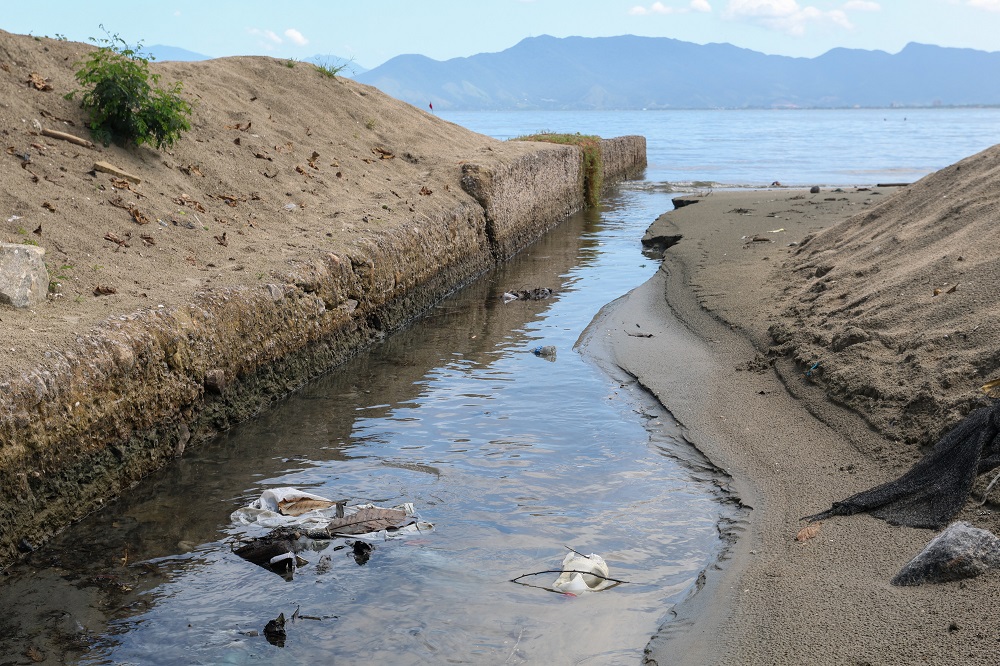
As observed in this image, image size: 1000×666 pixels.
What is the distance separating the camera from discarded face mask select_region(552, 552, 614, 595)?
4336 mm

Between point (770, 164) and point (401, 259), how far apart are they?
29054mm

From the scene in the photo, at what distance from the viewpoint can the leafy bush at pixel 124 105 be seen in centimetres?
876

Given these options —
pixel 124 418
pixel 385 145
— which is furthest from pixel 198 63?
pixel 124 418

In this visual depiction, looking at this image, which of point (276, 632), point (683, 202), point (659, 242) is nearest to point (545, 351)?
point (276, 632)

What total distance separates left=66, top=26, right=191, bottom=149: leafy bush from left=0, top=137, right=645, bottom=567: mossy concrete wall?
2.34 meters

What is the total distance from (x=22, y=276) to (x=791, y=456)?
16.0ft

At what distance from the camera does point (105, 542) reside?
15.8ft

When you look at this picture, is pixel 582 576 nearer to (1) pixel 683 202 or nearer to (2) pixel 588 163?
(1) pixel 683 202

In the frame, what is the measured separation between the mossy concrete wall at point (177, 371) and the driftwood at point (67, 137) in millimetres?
2549

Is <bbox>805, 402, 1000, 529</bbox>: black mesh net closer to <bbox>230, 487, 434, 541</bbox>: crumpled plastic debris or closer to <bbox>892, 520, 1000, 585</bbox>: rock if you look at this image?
<bbox>892, 520, 1000, 585</bbox>: rock

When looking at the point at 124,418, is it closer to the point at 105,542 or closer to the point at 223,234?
the point at 105,542

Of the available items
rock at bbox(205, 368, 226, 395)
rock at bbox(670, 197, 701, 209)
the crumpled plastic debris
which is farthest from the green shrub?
the crumpled plastic debris

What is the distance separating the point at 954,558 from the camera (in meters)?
3.71

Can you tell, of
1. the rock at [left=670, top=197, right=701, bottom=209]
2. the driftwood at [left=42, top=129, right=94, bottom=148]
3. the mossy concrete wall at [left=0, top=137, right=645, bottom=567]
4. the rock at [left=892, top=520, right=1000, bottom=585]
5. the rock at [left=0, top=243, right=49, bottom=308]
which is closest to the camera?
the rock at [left=892, top=520, right=1000, bottom=585]
